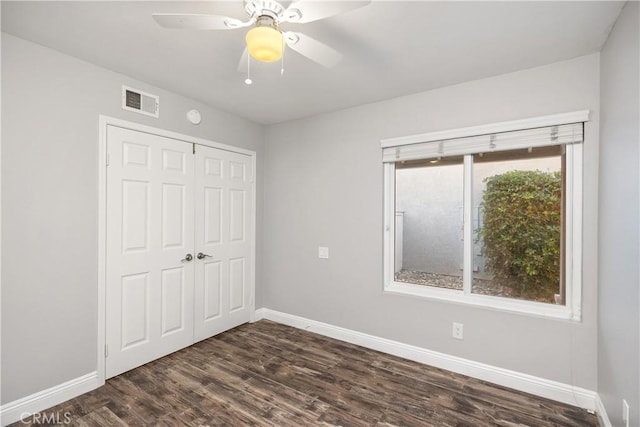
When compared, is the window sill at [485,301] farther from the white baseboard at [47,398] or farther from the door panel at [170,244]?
the white baseboard at [47,398]

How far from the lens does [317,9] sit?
1.37 metres

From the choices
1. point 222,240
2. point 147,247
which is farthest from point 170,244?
point 222,240

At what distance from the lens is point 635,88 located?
1478mm

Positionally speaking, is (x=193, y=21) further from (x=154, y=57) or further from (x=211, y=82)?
(x=211, y=82)

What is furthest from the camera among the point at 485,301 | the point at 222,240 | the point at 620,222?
the point at 222,240

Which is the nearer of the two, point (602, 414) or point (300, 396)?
point (602, 414)

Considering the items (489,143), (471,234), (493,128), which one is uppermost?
(493,128)

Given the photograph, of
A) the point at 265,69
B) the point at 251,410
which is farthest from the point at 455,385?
the point at 265,69

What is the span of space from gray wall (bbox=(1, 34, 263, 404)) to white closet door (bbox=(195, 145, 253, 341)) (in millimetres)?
941

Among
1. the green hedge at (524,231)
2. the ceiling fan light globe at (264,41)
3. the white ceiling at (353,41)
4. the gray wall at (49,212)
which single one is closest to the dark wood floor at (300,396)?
the gray wall at (49,212)

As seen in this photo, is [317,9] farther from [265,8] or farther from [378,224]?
[378,224]

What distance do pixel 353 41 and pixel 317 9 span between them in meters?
0.73

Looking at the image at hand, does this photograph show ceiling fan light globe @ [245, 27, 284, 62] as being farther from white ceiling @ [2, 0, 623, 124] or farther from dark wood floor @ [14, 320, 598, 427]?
dark wood floor @ [14, 320, 598, 427]

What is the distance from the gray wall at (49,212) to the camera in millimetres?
1954
